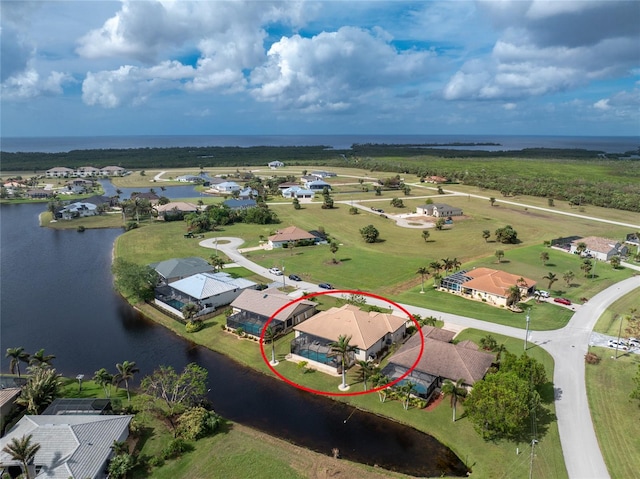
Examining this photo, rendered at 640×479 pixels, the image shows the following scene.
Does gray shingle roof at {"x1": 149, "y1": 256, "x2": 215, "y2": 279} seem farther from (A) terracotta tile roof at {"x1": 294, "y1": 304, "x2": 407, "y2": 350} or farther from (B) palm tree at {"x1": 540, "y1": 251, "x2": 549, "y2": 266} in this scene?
(B) palm tree at {"x1": 540, "y1": 251, "x2": 549, "y2": 266}

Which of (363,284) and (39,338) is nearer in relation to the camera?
(39,338)

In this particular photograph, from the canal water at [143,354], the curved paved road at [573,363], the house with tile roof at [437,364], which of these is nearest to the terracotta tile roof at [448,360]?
the house with tile roof at [437,364]

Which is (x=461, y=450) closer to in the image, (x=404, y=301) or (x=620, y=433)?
(x=620, y=433)

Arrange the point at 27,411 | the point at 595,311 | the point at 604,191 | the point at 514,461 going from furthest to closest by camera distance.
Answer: the point at 604,191, the point at 595,311, the point at 27,411, the point at 514,461

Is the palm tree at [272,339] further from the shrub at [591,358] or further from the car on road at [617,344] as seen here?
the car on road at [617,344]

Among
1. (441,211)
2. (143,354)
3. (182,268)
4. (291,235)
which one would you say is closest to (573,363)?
(143,354)

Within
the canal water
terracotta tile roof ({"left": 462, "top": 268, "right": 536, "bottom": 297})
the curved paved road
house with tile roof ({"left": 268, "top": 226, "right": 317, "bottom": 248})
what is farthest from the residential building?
the canal water

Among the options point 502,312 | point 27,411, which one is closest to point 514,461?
point 502,312

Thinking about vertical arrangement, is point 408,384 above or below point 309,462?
above
